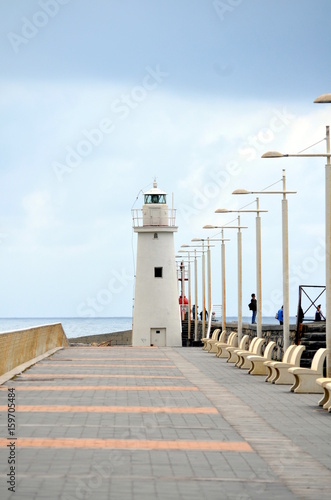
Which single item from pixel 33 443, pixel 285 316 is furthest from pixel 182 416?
pixel 285 316

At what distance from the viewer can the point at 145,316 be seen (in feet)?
196

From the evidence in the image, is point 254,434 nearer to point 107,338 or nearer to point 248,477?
point 248,477

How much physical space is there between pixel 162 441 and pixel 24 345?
50.1ft

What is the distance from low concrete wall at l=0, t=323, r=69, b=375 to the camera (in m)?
22.8

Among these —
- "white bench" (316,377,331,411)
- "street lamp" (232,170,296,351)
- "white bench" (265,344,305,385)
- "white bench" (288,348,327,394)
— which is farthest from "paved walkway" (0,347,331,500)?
"street lamp" (232,170,296,351)

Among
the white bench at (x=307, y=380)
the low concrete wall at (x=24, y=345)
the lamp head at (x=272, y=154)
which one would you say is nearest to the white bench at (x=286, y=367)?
the white bench at (x=307, y=380)

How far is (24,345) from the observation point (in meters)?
26.9

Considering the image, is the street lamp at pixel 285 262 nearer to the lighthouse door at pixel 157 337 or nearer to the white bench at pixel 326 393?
the white bench at pixel 326 393

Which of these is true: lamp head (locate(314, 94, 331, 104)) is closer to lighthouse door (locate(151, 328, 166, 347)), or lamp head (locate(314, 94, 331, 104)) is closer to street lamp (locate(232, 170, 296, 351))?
street lamp (locate(232, 170, 296, 351))

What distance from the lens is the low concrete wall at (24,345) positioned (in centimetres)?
2278

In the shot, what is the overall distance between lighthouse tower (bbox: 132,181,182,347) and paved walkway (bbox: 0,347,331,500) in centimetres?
3775

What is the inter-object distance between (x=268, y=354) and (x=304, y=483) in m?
15.6

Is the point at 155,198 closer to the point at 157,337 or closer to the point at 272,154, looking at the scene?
the point at 157,337

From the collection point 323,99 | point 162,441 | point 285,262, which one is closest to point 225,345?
point 285,262
